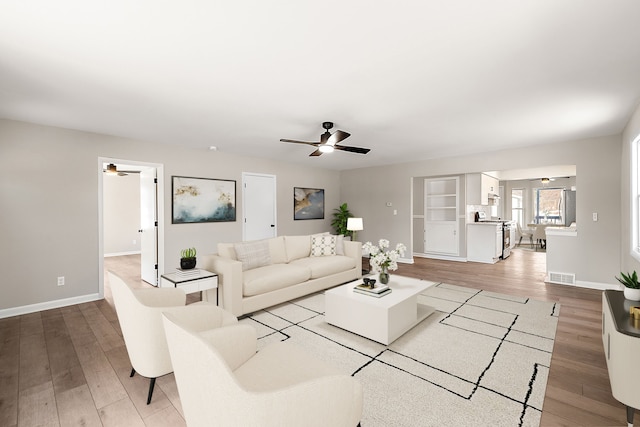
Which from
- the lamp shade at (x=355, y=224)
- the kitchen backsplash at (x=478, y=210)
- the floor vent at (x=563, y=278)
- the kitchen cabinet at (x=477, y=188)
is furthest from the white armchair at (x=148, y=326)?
the kitchen cabinet at (x=477, y=188)

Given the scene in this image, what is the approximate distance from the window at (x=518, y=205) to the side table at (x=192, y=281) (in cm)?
1144

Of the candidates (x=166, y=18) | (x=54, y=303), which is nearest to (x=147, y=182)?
(x=54, y=303)

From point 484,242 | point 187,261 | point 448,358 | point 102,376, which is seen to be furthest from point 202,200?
point 484,242

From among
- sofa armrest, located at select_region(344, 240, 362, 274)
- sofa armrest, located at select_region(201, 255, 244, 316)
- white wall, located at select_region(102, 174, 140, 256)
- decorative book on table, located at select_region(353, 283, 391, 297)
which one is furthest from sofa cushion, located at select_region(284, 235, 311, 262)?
white wall, located at select_region(102, 174, 140, 256)

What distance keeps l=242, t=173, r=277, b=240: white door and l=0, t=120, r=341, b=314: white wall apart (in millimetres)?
1530

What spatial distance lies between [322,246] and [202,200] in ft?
8.06

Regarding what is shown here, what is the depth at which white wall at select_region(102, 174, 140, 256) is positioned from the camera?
798 cm

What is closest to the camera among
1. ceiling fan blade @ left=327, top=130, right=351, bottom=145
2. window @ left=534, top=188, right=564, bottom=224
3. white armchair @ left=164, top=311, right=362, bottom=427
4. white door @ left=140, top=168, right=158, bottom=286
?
white armchair @ left=164, top=311, right=362, bottom=427

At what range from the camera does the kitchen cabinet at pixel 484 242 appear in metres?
6.86

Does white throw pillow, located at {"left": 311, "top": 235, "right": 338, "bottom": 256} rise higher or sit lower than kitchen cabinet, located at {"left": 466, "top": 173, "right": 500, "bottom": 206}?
lower

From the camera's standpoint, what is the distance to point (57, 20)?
1.75 meters

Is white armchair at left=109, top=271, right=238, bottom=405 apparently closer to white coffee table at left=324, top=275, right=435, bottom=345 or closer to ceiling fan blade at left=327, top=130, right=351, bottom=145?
white coffee table at left=324, top=275, right=435, bottom=345

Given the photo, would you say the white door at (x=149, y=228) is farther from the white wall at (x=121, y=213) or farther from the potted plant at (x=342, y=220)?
the potted plant at (x=342, y=220)

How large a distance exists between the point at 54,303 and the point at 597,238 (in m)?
8.15
